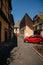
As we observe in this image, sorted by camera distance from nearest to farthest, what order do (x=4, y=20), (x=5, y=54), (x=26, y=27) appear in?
1. (x=5, y=54)
2. (x=4, y=20)
3. (x=26, y=27)

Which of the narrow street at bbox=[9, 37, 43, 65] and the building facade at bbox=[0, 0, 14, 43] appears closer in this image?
the narrow street at bbox=[9, 37, 43, 65]

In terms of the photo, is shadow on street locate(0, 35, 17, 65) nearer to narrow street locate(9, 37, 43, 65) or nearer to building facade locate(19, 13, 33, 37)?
narrow street locate(9, 37, 43, 65)

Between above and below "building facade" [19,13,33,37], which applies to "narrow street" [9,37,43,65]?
below

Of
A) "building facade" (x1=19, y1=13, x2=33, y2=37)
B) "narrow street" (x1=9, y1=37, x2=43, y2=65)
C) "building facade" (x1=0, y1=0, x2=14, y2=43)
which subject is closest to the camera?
"narrow street" (x1=9, y1=37, x2=43, y2=65)

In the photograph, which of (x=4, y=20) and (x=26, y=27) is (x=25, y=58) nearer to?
(x=4, y=20)

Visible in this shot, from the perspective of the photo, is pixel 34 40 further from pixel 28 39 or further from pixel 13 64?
pixel 13 64

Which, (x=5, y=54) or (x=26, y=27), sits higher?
(x=26, y=27)

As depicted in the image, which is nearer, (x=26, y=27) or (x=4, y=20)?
(x=4, y=20)

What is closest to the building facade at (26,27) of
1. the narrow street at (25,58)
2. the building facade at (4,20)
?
the building facade at (4,20)

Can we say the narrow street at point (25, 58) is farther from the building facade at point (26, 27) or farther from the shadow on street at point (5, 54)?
the building facade at point (26, 27)

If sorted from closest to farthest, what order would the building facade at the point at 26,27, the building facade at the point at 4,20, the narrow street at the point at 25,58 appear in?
the narrow street at the point at 25,58
the building facade at the point at 4,20
the building facade at the point at 26,27

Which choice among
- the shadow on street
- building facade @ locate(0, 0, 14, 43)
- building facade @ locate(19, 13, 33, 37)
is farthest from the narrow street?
building facade @ locate(19, 13, 33, 37)

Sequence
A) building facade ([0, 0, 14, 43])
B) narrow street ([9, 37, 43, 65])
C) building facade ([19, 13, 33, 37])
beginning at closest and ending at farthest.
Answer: narrow street ([9, 37, 43, 65]) < building facade ([0, 0, 14, 43]) < building facade ([19, 13, 33, 37])

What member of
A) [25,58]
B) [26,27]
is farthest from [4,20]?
[26,27]
